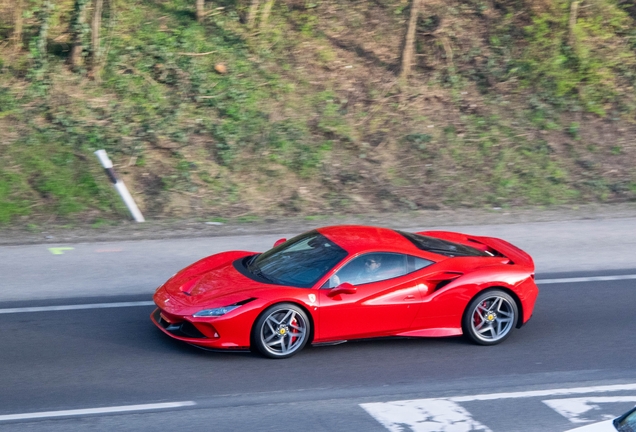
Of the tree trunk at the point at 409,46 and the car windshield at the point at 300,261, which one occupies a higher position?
the tree trunk at the point at 409,46

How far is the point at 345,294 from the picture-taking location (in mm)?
7141

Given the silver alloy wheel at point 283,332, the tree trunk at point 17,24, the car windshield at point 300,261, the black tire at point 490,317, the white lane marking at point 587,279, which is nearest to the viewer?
the silver alloy wheel at point 283,332

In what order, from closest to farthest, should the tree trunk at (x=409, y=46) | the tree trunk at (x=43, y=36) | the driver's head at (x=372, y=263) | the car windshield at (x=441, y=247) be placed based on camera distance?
the driver's head at (x=372, y=263) → the car windshield at (x=441, y=247) → the tree trunk at (x=43, y=36) → the tree trunk at (x=409, y=46)

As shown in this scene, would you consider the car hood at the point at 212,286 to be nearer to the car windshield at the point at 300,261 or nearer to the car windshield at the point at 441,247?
the car windshield at the point at 300,261

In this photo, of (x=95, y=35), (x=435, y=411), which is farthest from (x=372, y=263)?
(x=95, y=35)

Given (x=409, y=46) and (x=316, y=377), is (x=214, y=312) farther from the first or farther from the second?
(x=409, y=46)

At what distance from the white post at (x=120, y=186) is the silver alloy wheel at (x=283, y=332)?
5724mm

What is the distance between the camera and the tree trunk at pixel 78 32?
1528 cm

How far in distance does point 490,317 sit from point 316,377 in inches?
79.5

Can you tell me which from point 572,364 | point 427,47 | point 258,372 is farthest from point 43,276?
point 427,47

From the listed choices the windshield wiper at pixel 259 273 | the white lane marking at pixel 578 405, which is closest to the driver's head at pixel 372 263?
the windshield wiper at pixel 259 273

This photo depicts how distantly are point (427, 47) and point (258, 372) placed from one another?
11892 millimetres

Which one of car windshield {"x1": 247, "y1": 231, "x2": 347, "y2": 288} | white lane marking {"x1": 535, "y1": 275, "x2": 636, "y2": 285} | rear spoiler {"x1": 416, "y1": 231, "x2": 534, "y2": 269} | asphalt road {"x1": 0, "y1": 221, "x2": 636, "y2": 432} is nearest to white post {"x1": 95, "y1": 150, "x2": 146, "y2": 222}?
asphalt road {"x1": 0, "y1": 221, "x2": 636, "y2": 432}

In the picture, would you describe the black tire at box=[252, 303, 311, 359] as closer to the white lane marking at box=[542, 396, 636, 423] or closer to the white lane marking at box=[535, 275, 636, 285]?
the white lane marking at box=[542, 396, 636, 423]
